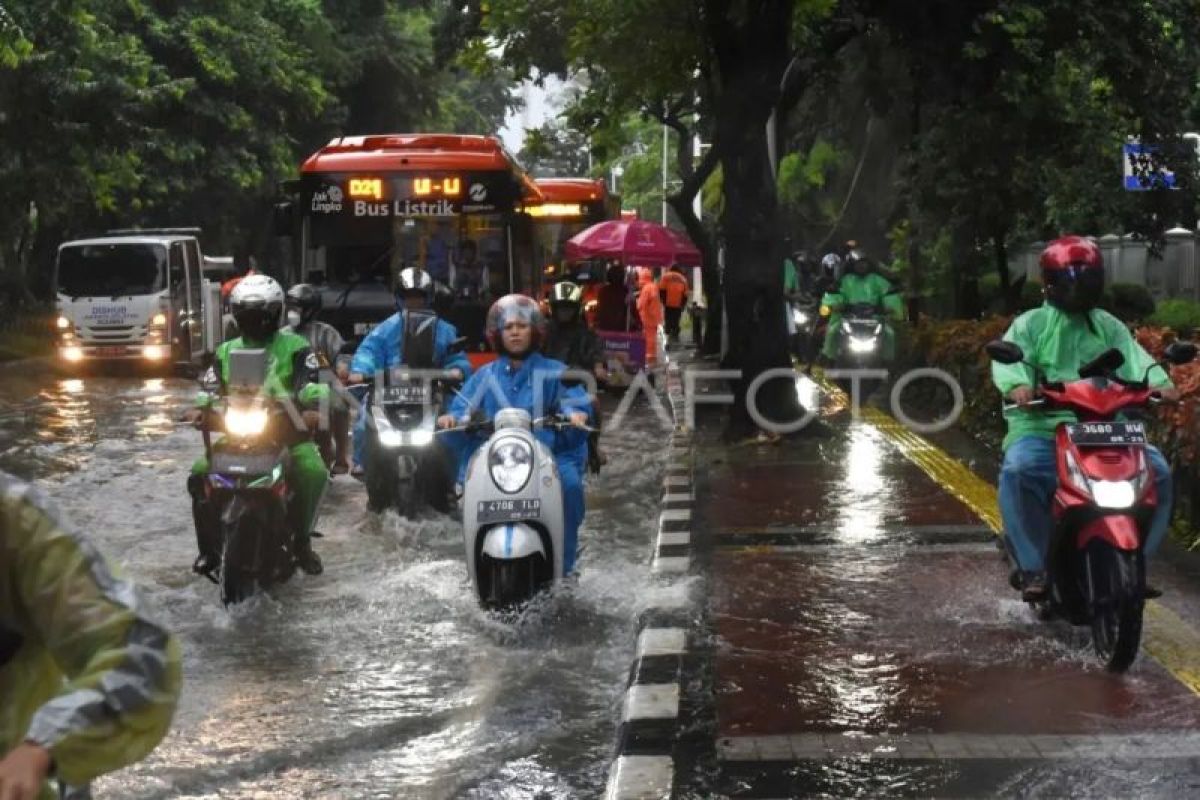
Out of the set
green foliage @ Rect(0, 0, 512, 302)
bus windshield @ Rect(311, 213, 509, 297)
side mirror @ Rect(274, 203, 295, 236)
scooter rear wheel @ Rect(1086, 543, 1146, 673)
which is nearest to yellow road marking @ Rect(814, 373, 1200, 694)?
scooter rear wheel @ Rect(1086, 543, 1146, 673)

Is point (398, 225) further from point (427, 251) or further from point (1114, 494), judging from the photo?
point (1114, 494)

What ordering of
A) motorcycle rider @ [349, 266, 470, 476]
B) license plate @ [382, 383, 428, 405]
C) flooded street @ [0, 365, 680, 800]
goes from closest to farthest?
flooded street @ [0, 365, 680, 800] < license plate @ [382, 383, 428, 405] < motorcycle rider @ [349, 266, 470, 476]

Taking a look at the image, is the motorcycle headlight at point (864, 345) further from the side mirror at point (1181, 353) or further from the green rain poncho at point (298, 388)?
the side mirror at point (1181, 353)

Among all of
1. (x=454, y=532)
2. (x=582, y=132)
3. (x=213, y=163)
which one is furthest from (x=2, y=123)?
(x=454, y=532)

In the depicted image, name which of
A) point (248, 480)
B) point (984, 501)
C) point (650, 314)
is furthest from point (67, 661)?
point (650, 314)

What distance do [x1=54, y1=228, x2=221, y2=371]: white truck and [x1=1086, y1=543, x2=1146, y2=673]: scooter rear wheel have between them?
2070 centimetres

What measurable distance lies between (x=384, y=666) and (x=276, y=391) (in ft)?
5.67

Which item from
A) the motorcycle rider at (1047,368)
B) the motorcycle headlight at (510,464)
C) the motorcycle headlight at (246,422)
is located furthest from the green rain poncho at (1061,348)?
the motorcycle headlight at (246,422)

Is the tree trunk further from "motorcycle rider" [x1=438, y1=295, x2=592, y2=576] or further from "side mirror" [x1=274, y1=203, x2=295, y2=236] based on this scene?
"motorcycle rider" [x1=438, y1=295, x2=592, y2=576]

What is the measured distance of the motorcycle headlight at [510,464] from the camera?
7.95 m

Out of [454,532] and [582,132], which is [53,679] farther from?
[582,132]

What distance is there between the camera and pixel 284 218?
17.7 meters

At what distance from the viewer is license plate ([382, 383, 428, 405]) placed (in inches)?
431

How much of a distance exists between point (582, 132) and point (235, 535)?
50.6 ft
